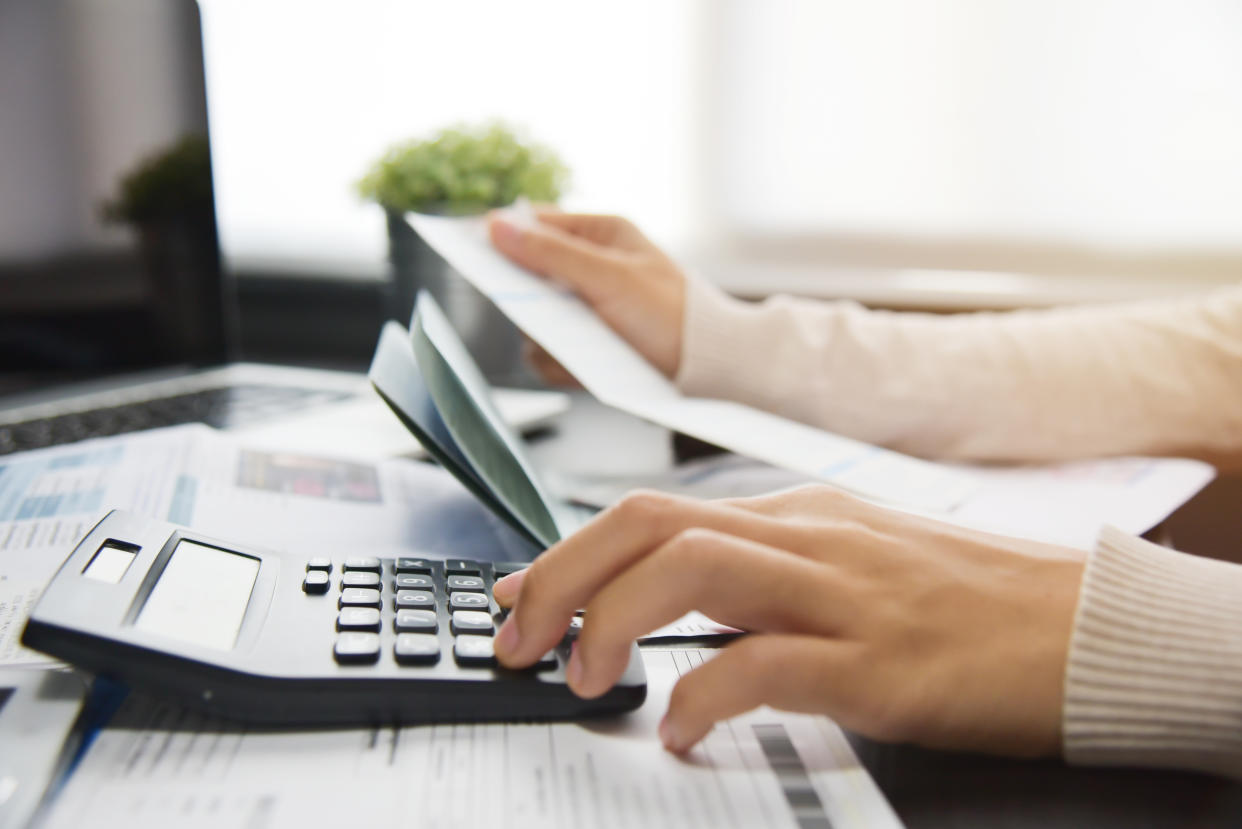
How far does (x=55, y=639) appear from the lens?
0.26 m

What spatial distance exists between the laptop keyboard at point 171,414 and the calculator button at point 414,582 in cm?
44

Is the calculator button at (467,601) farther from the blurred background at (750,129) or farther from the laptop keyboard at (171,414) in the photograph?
the blurred background at (750,129)

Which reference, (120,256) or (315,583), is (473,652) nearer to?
(315,583)

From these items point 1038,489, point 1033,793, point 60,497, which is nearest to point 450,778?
point 1033,793

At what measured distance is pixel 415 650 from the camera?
288mm

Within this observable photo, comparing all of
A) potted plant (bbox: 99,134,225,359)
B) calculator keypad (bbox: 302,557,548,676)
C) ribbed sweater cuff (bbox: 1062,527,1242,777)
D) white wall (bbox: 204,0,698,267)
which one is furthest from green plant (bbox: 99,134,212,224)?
ribbed sweater cuff (bbox: 1062,527,1242,777)

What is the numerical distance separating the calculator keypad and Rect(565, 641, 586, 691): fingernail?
11 millimetres

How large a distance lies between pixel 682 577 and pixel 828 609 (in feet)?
0.16

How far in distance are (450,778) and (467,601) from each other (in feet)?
0.29

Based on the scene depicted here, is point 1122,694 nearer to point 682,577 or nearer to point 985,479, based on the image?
point 682,577

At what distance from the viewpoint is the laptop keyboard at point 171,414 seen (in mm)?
678

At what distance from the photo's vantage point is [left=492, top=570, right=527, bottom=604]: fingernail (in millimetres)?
336

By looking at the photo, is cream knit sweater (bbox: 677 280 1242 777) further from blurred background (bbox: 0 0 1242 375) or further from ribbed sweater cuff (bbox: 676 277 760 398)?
blurred background (bbox: 0 0 1242 375)

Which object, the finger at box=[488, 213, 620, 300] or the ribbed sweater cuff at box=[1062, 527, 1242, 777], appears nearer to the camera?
the ribbed sweater cuff at box=[1062, 527, 1242, 777]
